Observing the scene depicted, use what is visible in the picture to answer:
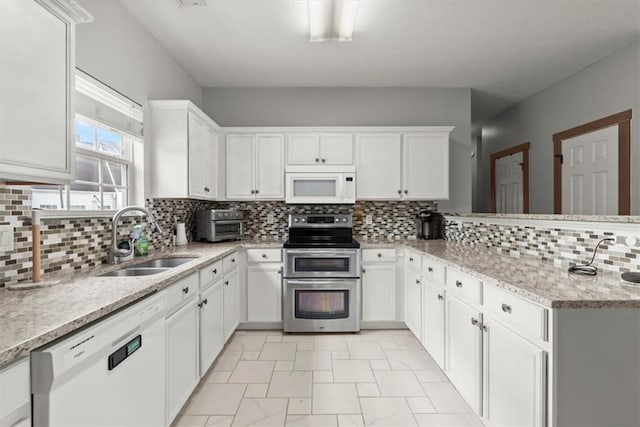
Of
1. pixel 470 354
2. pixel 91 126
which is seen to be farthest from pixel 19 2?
pixel 470 354

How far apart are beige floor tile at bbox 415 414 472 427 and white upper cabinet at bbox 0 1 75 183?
7.24 ft

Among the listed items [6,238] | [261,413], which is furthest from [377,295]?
[6,238]

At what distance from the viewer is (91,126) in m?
2.13

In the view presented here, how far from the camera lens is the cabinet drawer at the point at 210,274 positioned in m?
2.15

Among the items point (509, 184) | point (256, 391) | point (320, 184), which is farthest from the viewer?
point (509, 184)

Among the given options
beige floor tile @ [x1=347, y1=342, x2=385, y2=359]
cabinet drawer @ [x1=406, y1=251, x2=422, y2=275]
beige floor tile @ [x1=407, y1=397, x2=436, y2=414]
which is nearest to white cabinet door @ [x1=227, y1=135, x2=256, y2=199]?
cabinet drawer @ [x1=406, y1=251, x2=422, y2=275]

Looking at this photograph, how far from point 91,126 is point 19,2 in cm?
113

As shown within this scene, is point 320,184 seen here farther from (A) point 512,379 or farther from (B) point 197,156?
(A) point 512,379

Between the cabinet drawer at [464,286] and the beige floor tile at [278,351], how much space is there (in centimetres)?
144

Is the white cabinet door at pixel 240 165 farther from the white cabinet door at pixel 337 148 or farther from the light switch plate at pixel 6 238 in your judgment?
the light switch plate at pixel 6 238

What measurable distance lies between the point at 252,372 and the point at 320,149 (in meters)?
2.22

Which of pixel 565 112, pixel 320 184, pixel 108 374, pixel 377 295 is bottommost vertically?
pixel 377 295

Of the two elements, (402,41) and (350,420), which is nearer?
(350,420)

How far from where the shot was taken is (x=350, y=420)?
1.88m
